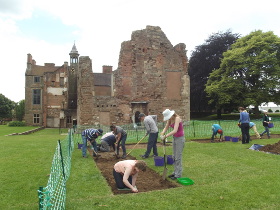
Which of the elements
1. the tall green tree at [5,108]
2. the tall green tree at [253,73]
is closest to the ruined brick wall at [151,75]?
the tall green tree at [253,73]

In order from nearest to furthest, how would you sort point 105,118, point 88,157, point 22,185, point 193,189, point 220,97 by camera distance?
point 193,189, point 22,185, point 88,157, point 105,118, point 220,97

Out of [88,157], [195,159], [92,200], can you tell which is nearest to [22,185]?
[92,200]

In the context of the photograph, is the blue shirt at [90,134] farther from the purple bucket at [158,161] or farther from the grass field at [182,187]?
the purple bucket at [158,161]

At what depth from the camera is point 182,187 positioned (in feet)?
21.6

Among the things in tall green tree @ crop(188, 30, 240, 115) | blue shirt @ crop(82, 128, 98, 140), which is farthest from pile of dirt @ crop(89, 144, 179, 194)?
tall green tree @ crop(188, 30, 240, 115)

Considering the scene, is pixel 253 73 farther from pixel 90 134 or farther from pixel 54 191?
pixel 54 191

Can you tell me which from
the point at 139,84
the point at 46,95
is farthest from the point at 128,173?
the point at 46,95

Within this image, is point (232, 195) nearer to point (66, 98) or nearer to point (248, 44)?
point (248, 44)

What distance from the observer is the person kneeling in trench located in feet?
20.5

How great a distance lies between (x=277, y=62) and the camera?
33.3m

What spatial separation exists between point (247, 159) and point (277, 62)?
92.9ft

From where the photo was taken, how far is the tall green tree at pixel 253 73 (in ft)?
109

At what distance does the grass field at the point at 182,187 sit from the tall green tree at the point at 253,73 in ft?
84.0

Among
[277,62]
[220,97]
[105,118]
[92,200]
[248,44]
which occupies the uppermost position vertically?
[248,44]
